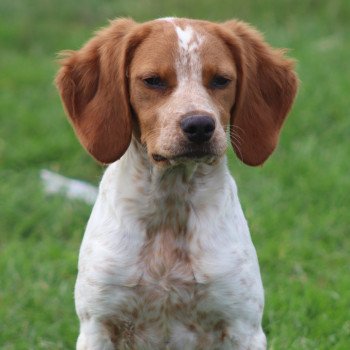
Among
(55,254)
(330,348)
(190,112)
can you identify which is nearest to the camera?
(190,112)

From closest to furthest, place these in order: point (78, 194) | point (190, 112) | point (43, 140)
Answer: point (190, 112), point (78, 194), point (43, 140)

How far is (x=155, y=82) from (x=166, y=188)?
47 centimetres

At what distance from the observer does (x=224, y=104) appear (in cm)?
394

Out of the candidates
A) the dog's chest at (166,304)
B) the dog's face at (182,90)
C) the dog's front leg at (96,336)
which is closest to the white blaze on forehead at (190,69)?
the dog's face at (182,90)

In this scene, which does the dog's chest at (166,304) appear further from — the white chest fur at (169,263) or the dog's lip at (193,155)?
the dog's lip at (193,155)

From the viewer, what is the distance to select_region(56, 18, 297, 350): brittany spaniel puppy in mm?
3875

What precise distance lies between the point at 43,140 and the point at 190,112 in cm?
399

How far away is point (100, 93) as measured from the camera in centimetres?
402

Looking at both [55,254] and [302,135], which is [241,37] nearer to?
[55,254]

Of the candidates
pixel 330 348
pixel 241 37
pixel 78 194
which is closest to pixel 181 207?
pixel 241 37

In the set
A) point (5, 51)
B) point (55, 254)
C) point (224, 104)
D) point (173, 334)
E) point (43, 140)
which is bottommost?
point (5, 51)

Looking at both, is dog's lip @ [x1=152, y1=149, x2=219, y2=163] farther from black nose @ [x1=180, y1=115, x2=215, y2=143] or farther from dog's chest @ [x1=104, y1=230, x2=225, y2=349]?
dog's chest @ [x1=104, y1=230, x2=225, y2=349]

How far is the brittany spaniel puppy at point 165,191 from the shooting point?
388 cm

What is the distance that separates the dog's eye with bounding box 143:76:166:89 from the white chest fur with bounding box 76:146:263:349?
0.34 metres
